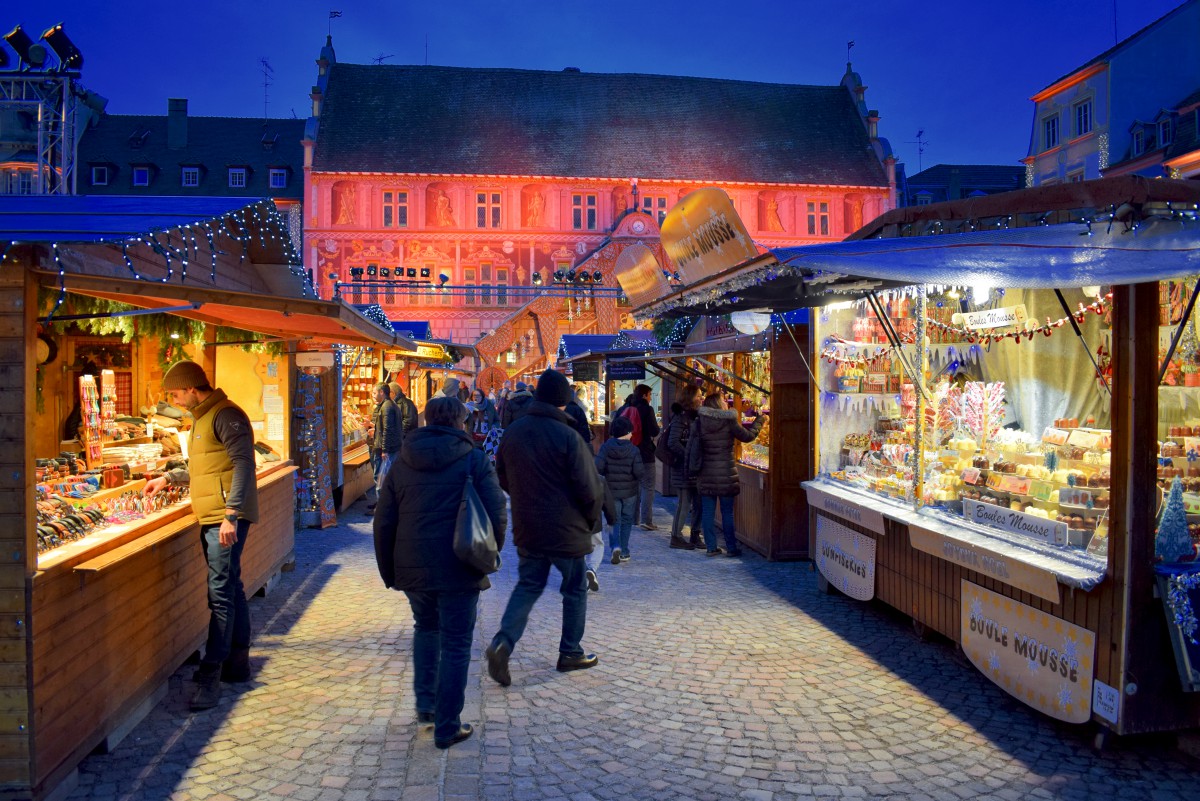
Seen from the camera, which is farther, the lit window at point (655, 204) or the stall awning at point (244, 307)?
the lit window at point (655, 204)

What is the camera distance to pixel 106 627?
4285mm

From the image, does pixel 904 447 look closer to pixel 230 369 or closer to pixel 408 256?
pixel 230 369

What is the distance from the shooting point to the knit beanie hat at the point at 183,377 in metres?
4.98

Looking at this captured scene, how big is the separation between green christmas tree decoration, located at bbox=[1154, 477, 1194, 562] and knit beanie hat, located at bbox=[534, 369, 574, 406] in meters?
3.18

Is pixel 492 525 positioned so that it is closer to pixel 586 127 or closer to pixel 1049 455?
pixel 1049 455

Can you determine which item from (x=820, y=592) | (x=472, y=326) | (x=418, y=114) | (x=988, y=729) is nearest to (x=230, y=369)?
(x=820, y=592)

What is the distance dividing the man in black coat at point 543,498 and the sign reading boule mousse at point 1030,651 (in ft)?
7.62

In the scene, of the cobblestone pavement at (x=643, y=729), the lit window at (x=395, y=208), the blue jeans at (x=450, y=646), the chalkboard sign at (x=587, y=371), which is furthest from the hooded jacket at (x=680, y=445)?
the lit window at (x=395, y=208)

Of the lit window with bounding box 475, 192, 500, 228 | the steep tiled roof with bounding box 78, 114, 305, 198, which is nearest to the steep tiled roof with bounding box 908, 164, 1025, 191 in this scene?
the lit window with bounding box 475, 192, 500, 228

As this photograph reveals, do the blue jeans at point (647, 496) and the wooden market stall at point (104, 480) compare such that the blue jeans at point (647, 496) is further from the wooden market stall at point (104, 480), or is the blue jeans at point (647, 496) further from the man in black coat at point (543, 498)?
the man in black coat at point (543, 498)

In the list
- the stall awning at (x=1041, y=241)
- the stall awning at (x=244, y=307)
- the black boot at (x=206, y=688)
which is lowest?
the black boot at (x=206, y=688)

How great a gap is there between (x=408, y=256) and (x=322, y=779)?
1489 inches

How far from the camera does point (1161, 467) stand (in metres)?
4.54

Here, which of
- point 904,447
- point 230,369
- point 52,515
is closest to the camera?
point 52,515
